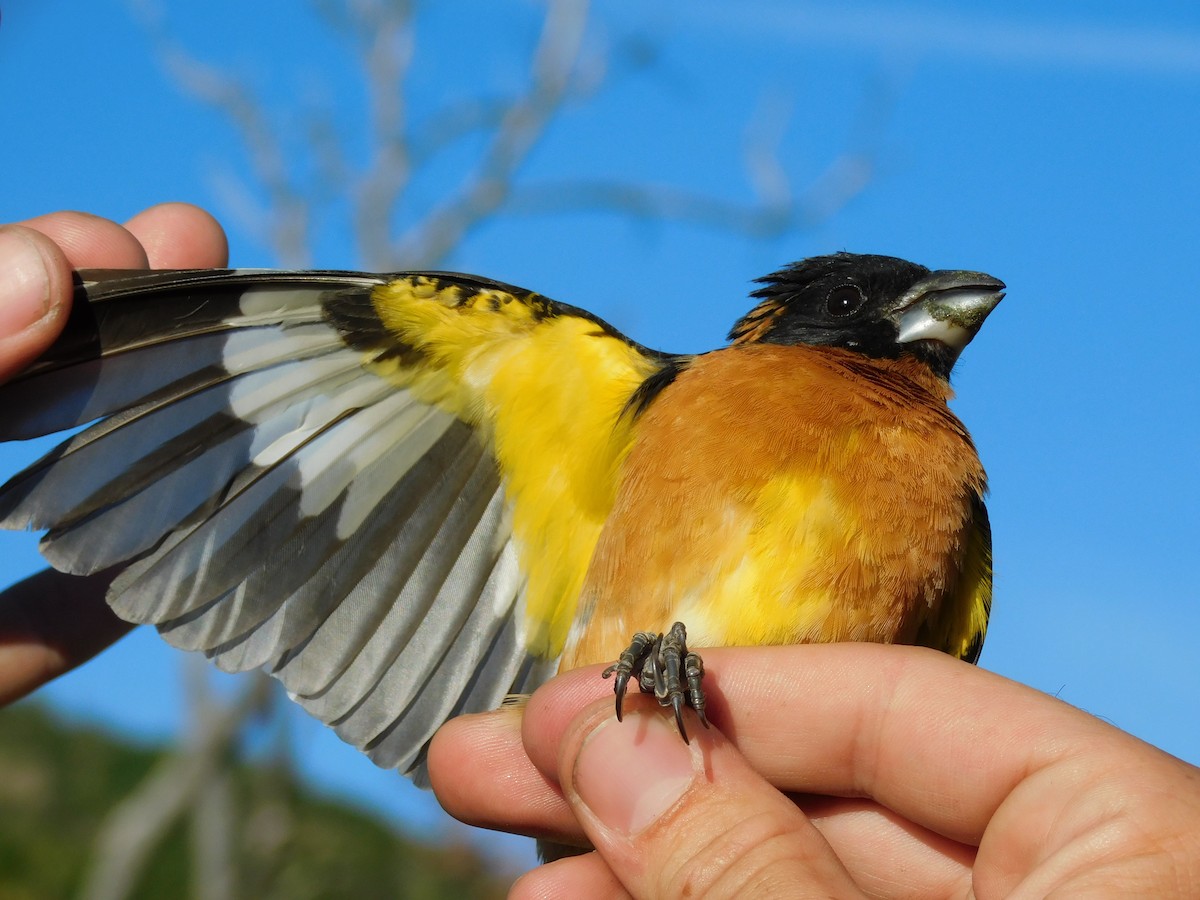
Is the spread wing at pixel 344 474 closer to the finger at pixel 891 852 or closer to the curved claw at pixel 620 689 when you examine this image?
the curved claw at pixel 620 689

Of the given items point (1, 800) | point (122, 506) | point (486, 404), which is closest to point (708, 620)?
point (486, 404)

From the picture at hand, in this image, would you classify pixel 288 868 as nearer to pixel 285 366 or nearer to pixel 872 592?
pixel 285 366

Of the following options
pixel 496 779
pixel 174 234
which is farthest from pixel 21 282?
pixel 496 779

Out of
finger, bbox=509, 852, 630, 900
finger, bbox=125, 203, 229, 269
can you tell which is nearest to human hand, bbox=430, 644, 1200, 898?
finger, bbox=509, 852, 630, 900

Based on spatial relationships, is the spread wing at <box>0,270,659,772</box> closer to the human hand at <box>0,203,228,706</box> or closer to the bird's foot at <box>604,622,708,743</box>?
the human hand at <box>0,203,228,706</box>

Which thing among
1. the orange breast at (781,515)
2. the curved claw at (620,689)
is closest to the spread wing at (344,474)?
the orange breast at (781,515)

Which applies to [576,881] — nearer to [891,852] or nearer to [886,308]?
[891,852]
